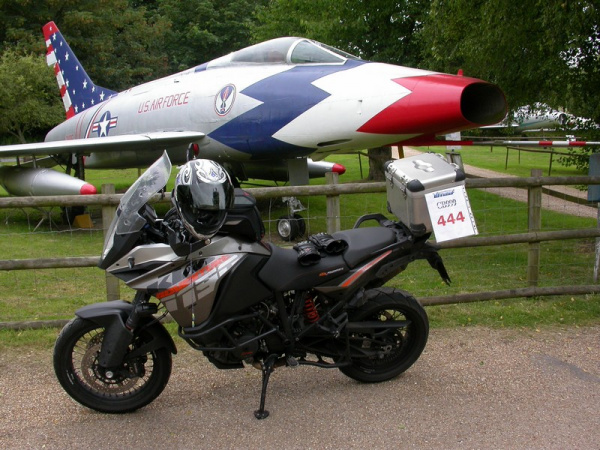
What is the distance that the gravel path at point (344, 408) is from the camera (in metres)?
3.48

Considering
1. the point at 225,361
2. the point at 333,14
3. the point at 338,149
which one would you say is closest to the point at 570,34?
the point at 338,149

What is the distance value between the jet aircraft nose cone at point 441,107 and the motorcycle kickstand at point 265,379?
425 cm

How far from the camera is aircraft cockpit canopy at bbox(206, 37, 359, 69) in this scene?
347 inches

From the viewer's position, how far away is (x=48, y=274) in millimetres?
7648

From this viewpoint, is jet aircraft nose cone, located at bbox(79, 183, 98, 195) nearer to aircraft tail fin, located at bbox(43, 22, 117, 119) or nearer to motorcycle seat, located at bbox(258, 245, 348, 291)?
aircraft tail fin, located at bbox(43, 22, 117, 119)

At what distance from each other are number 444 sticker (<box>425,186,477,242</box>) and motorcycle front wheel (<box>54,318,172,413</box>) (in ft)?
6.09

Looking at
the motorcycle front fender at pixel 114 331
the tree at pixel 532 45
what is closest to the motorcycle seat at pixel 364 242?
the motorcycle front fender at pixel 114 331

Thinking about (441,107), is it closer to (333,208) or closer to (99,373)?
(333,208)

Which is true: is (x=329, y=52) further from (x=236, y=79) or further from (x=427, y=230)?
(x=427, y=230)

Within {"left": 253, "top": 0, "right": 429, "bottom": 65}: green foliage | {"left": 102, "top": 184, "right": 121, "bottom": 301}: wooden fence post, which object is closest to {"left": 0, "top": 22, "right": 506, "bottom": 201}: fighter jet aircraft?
{"left": 102, "top": 184, "right": 121, "bottom": 301}: wooden fence post

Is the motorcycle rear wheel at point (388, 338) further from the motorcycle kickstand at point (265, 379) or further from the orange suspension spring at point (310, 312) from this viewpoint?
the motorcycle kickstand at point (265, 379)

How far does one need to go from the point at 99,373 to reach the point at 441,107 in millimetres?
4879

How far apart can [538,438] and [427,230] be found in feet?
4.38

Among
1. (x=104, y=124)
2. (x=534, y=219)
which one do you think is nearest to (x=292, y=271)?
(x=534, y=219)
